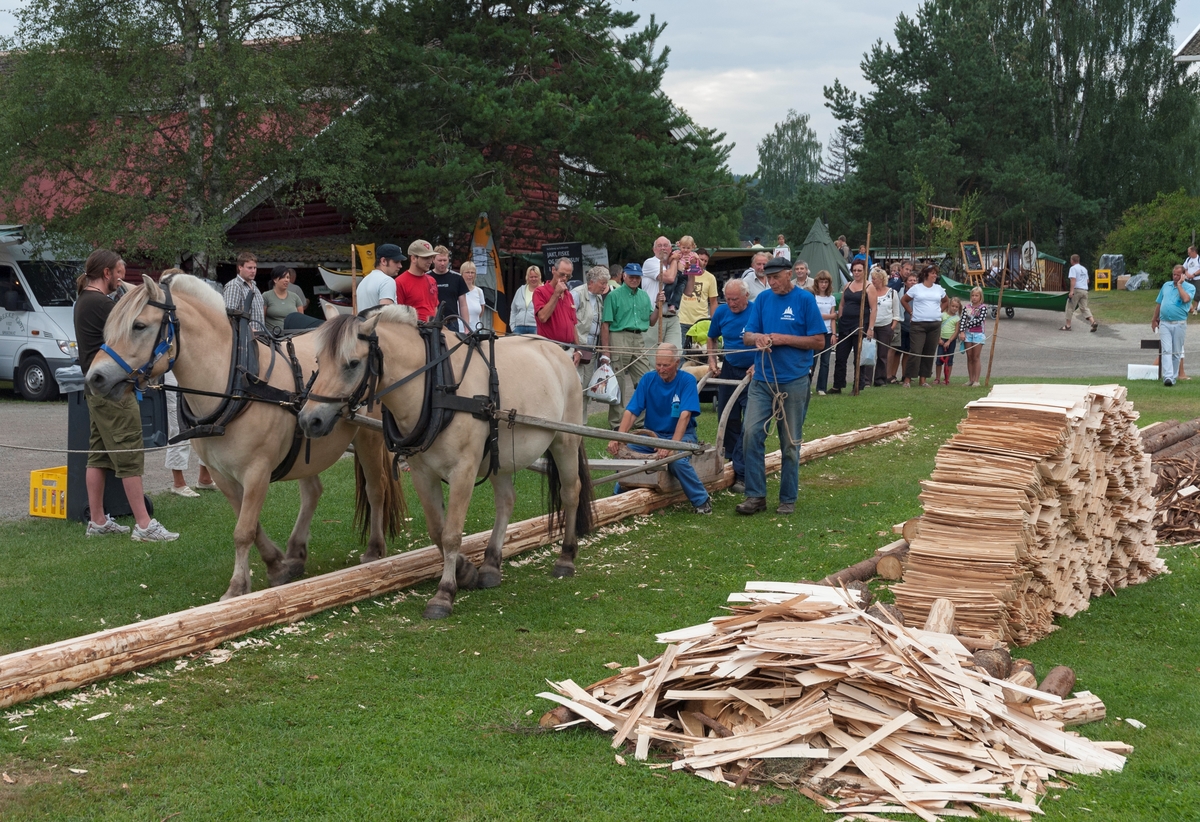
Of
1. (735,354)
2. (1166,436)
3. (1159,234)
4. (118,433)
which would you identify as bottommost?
(1166,436)

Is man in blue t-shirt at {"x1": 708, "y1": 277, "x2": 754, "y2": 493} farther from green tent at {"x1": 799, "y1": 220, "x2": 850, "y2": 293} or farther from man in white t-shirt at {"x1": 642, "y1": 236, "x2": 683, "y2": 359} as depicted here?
green tent at {"x1": 799, "y1": 220, "x2": 850, "y2": 293}

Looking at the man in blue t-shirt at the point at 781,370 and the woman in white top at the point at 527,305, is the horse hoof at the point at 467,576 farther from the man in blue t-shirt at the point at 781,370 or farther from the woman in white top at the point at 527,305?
the woman in white top at the point at 527,305

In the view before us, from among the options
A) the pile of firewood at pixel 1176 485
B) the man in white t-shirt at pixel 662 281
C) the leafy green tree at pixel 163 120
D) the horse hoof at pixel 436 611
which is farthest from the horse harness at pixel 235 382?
the leafy green tree at pixel 163 120

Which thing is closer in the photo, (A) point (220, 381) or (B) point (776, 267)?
(A) point (220, 381)

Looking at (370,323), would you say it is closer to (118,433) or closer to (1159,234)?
(118,433)

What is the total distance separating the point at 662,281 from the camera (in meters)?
13.2

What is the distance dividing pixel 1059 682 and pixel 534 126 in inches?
635

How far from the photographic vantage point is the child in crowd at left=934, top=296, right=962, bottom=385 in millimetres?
19844

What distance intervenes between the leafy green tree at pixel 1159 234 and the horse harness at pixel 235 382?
36.6 m

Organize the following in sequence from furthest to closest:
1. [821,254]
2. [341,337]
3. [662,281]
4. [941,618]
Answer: [821,254], [662,281], [341,337], [941,618]

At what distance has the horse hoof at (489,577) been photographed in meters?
7.16

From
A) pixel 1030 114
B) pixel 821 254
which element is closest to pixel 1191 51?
pixel 1030 114

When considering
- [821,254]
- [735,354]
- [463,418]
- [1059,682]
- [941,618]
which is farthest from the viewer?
[821,254]

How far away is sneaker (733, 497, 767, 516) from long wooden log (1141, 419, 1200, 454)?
145 inches
